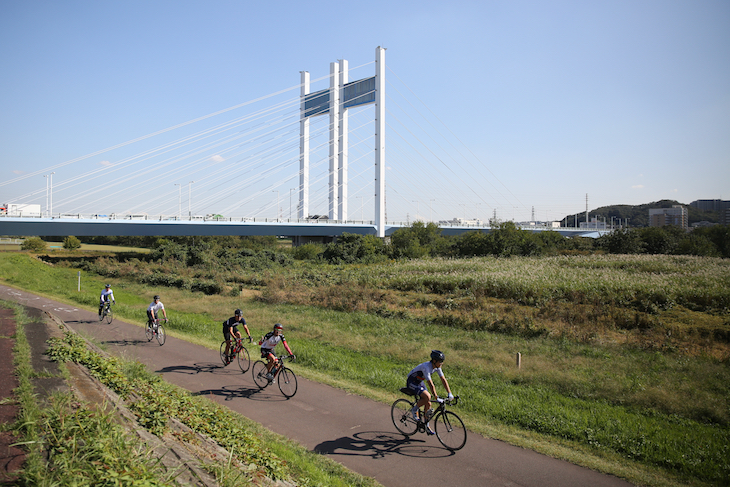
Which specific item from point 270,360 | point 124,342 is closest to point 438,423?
point 270,360

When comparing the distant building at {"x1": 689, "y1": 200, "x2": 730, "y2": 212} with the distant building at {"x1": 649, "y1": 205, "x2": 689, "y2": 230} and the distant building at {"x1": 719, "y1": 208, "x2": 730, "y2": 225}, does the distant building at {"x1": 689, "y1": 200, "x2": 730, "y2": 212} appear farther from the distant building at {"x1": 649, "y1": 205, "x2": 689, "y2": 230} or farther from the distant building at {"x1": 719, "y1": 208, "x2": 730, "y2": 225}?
the distant building at {"x1": 719, "y1": 208, "x2": 730, "y2": 225}

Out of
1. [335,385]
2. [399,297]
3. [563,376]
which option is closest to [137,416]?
[335,385]

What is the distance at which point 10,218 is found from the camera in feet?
140

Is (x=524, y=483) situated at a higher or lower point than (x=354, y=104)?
lower

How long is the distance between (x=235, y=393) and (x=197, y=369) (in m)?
2.57

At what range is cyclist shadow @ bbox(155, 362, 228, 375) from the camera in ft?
40.4

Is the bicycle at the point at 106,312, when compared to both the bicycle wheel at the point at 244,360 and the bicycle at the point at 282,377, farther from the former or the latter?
the bicycle at the point at 282,377

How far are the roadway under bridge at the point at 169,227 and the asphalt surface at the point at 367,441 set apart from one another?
133 ft

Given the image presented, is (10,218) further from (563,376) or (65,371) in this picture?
(563,376)

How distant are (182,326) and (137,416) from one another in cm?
1315

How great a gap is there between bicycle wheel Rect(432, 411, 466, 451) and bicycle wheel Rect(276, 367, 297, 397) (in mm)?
3747

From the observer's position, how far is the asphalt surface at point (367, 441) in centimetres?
705

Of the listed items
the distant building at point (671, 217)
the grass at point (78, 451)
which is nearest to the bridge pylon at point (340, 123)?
the grass at point (78, 451)

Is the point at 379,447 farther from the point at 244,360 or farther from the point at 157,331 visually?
the point at 157,331
